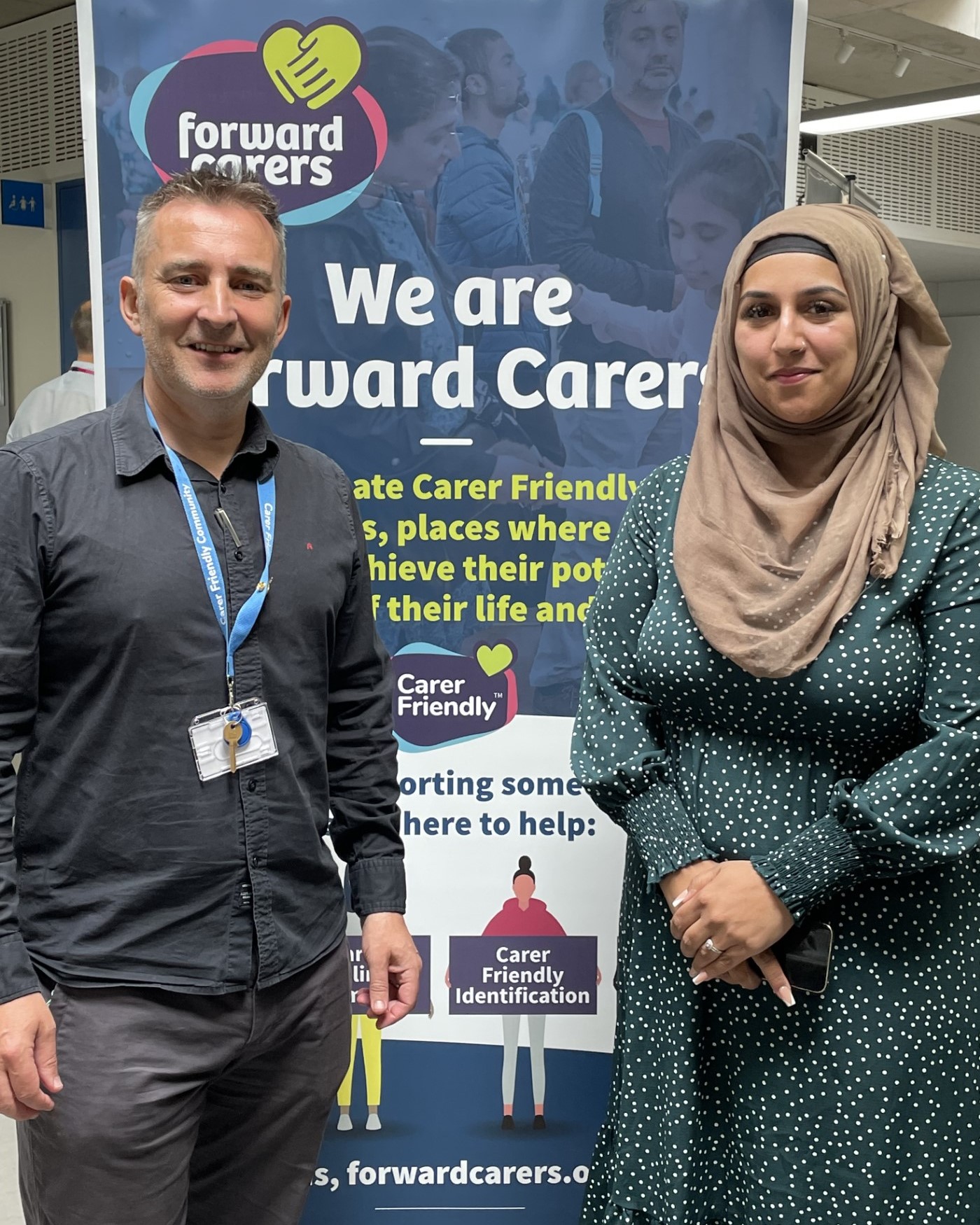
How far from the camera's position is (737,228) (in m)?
2.08

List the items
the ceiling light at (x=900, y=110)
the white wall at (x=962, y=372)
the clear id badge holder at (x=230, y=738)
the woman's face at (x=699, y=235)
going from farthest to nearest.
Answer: the white wall at (x=962, y=372)
the ceiling light at (x=900, y=110)
the woman's face at (x=699, y=235)
the clear id badge holder at (x=230, y=738)

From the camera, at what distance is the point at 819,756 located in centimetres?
154

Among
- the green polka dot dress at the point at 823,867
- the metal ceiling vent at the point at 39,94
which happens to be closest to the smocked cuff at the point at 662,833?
the green polka dot dress at the point at 823,867

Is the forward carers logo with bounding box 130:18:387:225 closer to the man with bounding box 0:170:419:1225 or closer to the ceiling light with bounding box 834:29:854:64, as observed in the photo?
the man with bounding box 0:170:419:1225

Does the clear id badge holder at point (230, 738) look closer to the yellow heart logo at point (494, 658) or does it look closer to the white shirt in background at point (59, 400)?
the yellow heart logo at point (494, 658)

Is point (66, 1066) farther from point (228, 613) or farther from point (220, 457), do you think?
point (220, 457)

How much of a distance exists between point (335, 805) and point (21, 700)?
475mm

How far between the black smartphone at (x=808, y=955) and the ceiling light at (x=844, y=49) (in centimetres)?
619

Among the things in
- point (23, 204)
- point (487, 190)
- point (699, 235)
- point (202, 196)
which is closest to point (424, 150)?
point (487, 190)

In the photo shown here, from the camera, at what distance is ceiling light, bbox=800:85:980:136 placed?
184 inches

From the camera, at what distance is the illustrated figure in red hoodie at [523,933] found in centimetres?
216

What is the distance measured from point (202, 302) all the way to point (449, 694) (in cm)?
91

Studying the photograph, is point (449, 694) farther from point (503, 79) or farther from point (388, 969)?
point (503, 79)

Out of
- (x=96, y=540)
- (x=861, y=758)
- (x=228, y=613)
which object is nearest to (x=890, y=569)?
(x=861, y=758)
